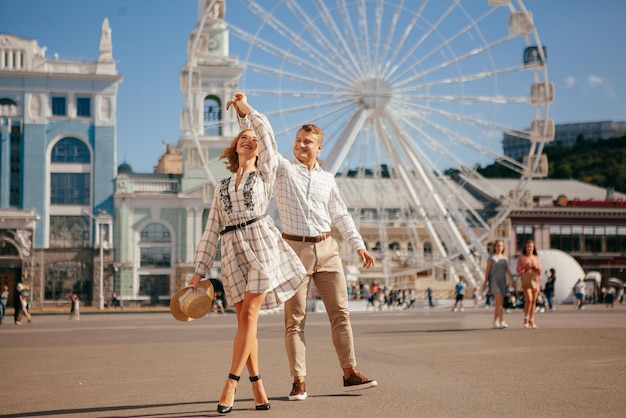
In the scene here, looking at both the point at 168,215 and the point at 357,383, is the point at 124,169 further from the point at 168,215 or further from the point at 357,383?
the point at 357,383

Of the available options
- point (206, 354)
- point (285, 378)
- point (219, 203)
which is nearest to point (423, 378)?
point (285, 378)

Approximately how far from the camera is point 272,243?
7.45 m

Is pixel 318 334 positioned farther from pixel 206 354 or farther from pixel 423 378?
pixel 423 378

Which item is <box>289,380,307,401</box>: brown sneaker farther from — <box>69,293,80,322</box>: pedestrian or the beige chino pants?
<box>69,293,80,322</box>: pedestrian

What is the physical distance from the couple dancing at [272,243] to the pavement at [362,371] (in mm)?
390

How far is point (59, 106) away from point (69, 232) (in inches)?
364

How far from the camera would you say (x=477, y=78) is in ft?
126

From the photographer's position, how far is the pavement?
7242mm

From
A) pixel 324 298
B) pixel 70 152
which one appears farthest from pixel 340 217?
pixel 70 152

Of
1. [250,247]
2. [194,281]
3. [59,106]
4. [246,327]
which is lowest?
[246,327]

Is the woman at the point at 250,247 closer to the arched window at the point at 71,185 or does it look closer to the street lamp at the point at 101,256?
the street lamp at the point at 101,256

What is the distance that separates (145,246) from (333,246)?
2501 inches

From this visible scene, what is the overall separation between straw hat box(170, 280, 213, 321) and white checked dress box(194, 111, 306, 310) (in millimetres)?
165

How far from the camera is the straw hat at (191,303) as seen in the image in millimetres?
7445
